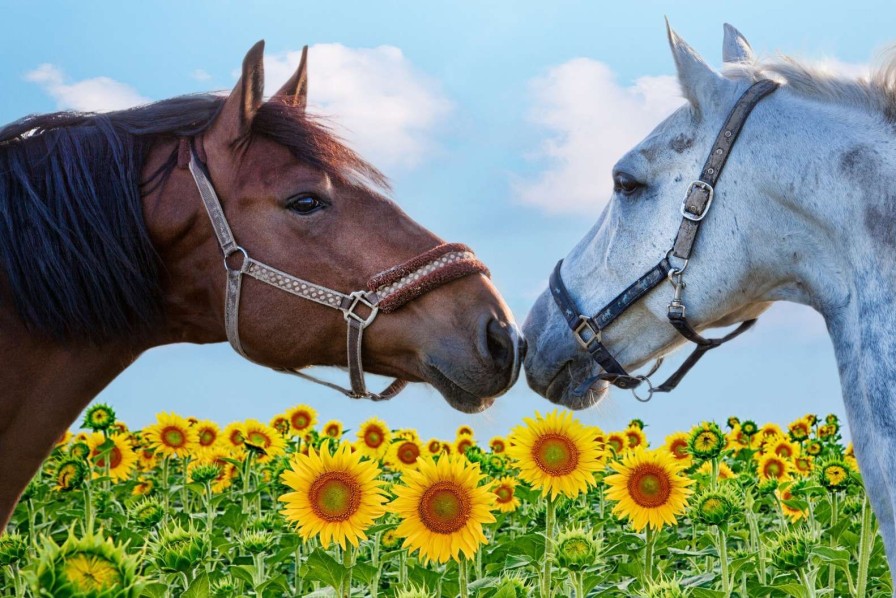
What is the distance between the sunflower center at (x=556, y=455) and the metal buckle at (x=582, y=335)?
1.59ft

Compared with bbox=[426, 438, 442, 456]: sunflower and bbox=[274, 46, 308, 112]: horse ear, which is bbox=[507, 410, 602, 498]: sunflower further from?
bbox=[426, 438, 442, 456]: sunflower

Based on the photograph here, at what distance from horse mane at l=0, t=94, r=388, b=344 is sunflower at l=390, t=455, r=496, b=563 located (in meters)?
1.17

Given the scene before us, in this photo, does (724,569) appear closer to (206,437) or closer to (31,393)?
(31,393)

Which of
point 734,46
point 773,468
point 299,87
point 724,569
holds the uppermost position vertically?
point 734,46

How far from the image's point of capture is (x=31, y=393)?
2.93 meters

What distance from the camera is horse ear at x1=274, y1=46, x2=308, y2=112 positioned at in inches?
138

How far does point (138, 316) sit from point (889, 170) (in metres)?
2.60

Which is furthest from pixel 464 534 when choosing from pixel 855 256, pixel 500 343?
pixel 855 256

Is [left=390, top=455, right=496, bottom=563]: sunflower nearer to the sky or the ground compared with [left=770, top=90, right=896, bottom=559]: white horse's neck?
nearer to the ground

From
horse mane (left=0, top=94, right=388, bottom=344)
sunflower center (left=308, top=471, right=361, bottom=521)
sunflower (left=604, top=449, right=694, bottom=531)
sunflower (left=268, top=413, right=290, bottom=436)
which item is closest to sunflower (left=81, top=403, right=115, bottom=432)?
sunflower (left=268, top=413, right=290, bottom=436)

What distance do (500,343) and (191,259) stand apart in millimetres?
1213

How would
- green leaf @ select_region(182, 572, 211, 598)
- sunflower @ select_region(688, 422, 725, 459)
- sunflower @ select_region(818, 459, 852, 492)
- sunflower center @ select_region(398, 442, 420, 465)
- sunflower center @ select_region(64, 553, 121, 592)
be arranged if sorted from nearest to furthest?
1. sunflower center @ select_region(64, 553, 121, 592)
2. green leaf @ select_region(182, 572, 211, 598)
3. sunflower @ select_region(818, 459, 852, 492)
4. sunflower @ select_region(688, 422, 725, 459)
5. sunflower center @ select_region(398, 442, 420, 465)

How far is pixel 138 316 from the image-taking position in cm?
301

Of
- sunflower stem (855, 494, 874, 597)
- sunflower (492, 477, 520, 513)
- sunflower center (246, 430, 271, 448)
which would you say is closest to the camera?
sunflower stem (855, 494, 874, 597)
